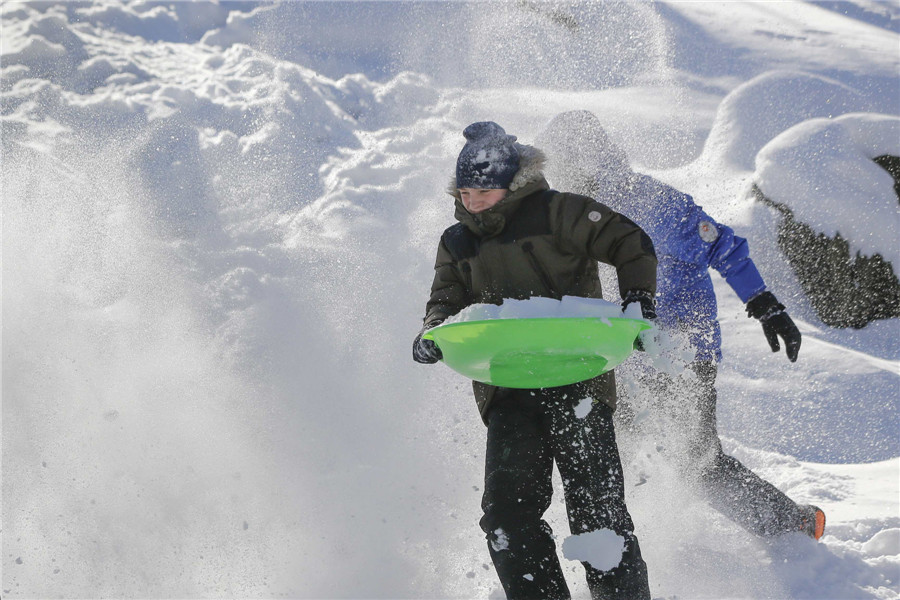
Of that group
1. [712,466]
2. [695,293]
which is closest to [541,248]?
[695,293]

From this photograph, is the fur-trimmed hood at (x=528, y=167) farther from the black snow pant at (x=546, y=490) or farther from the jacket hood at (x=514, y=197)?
the black snow pant at (x=546, y=490)

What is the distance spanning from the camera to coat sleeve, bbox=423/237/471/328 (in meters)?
2.45

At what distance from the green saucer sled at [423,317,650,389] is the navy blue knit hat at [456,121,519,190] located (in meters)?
0.53

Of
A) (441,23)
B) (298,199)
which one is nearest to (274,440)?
(298,199)

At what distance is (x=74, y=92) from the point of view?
31.3 ft

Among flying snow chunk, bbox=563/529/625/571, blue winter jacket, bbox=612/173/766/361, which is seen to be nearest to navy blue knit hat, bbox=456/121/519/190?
blue winter jacket, bbox=612/173/766/361

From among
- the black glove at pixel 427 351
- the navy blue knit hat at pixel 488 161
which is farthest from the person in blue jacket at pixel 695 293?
the black glove at pixel 427 351

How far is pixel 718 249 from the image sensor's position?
2947 mm

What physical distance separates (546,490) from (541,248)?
739 mm

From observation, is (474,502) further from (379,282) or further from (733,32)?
(733,32)

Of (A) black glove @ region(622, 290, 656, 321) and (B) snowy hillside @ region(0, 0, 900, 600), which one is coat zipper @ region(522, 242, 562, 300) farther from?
(B) snowy hillside @ region(0, 0, 900, 600)

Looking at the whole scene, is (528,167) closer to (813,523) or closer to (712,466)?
(712,466)

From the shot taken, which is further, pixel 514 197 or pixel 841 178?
pixel 841 178

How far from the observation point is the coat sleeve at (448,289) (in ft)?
8.05
